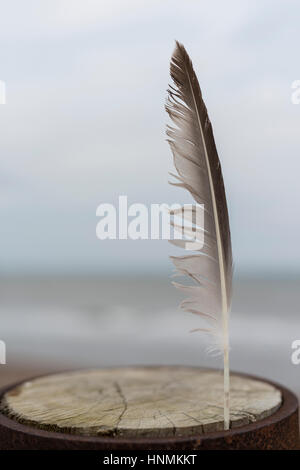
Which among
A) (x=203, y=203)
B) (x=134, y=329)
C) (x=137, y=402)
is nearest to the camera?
(x=203, y=203)

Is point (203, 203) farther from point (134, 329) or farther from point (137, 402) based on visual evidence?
point (134, 329)

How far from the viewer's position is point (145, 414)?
6.64ft

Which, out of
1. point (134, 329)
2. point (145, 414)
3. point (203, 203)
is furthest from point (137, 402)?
point (134, 329)

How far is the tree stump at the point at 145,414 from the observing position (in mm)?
1756

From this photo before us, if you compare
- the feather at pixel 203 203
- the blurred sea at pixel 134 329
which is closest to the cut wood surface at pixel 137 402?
the feather at pixel 203 203

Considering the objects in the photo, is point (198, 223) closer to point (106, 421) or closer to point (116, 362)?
point (106, 421)

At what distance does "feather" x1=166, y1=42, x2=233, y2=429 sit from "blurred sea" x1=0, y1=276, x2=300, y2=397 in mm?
5157

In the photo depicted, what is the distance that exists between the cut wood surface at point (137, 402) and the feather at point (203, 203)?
0.88 ft

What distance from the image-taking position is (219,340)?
1.94m

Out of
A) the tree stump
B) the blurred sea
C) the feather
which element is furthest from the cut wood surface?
the blurred sea

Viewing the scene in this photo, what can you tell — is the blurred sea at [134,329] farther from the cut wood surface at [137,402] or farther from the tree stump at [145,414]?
the tree stump at [145,414]

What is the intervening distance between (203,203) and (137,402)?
3.23 ft

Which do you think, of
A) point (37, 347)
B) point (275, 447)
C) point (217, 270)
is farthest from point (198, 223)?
point (37, 347)
